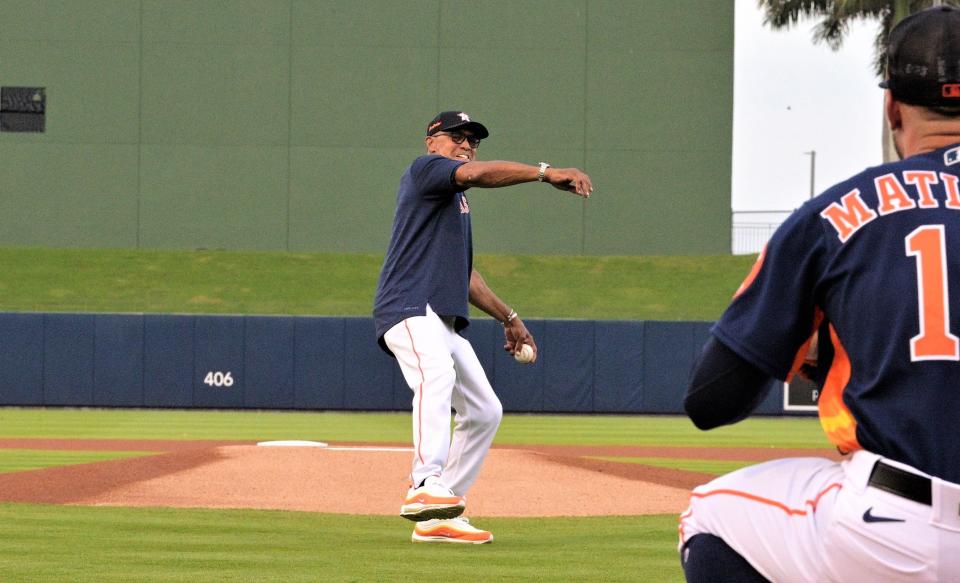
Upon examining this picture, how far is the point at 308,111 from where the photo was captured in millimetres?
30109

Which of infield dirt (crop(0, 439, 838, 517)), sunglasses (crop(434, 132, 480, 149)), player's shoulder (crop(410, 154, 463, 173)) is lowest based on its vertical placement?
infield dirt (crop(0, 439, 838, 517))

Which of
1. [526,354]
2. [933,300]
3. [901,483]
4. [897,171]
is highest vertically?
[897,171]

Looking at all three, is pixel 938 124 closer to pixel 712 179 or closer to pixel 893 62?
pixel 893 62

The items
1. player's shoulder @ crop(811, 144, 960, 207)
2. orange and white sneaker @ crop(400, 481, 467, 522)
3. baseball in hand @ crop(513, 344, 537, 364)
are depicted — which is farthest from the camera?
baseball in hand @ crop(513, 344, 537, 364)

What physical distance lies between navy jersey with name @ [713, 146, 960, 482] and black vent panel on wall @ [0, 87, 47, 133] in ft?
98.2

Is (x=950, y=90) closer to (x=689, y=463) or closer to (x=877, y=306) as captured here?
(x=877, y=306)

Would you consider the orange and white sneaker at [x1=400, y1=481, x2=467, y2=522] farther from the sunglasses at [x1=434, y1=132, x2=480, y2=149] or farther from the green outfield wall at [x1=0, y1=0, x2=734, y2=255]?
the green outfield wall at [x1=0, y1=0, x2=734, y2=255]

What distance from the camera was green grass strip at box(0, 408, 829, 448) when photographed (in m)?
17.0

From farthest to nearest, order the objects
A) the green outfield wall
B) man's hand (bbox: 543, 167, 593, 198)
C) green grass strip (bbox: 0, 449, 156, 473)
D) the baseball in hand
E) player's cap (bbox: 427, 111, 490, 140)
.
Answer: the green outfield wall → green grass strip (bbox: 0, 449, 156, 473) → the baseball in hand → player's cap (bbox: 427, 111, 490, 140) → man's hand (bbox: 543, 167, 593, 198)

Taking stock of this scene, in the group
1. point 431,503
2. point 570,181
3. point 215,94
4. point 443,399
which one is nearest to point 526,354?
point 443,399

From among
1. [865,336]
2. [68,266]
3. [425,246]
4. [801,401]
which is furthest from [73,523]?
[68,266]

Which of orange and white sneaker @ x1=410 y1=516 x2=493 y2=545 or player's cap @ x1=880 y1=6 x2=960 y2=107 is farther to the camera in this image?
orange and white sneaker @ x1=410 y1=516 x2=493 y2=545

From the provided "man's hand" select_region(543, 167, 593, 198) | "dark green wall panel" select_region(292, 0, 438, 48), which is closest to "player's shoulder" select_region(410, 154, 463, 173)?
"man's hand" select_region(543, 167, 593, 198)

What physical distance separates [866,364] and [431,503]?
13.1ft
